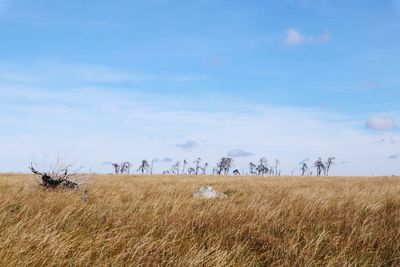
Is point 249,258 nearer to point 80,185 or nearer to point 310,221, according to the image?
point 310,221

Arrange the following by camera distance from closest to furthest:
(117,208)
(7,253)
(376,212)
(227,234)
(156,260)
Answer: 1. (7,253)
2. (156,260)
3. (227,234)
4. (117,208)
5. (376,212)

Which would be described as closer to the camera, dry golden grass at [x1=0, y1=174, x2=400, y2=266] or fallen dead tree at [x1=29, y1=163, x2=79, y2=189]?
dry golden grass at [x1=0, y1=174, x2=400, y2=266]

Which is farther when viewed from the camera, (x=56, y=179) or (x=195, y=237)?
(x=56, y=179)

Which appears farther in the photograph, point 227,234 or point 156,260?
point 227,234

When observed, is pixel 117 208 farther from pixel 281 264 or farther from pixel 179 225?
pixel 281 264

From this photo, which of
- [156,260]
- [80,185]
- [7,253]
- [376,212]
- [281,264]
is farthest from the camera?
[80,185]

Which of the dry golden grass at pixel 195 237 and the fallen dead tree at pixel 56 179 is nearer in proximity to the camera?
the dry golden grass at pixel 195 237

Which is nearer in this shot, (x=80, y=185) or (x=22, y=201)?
(x=22, y=201)

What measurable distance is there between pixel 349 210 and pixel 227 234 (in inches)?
117

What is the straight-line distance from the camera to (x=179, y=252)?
4367mm

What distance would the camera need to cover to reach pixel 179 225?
5.44m

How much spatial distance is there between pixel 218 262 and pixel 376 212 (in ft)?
16.3

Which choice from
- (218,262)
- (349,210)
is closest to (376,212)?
(349,210)

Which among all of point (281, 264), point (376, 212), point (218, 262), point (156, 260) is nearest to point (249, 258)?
point (281, 264)
